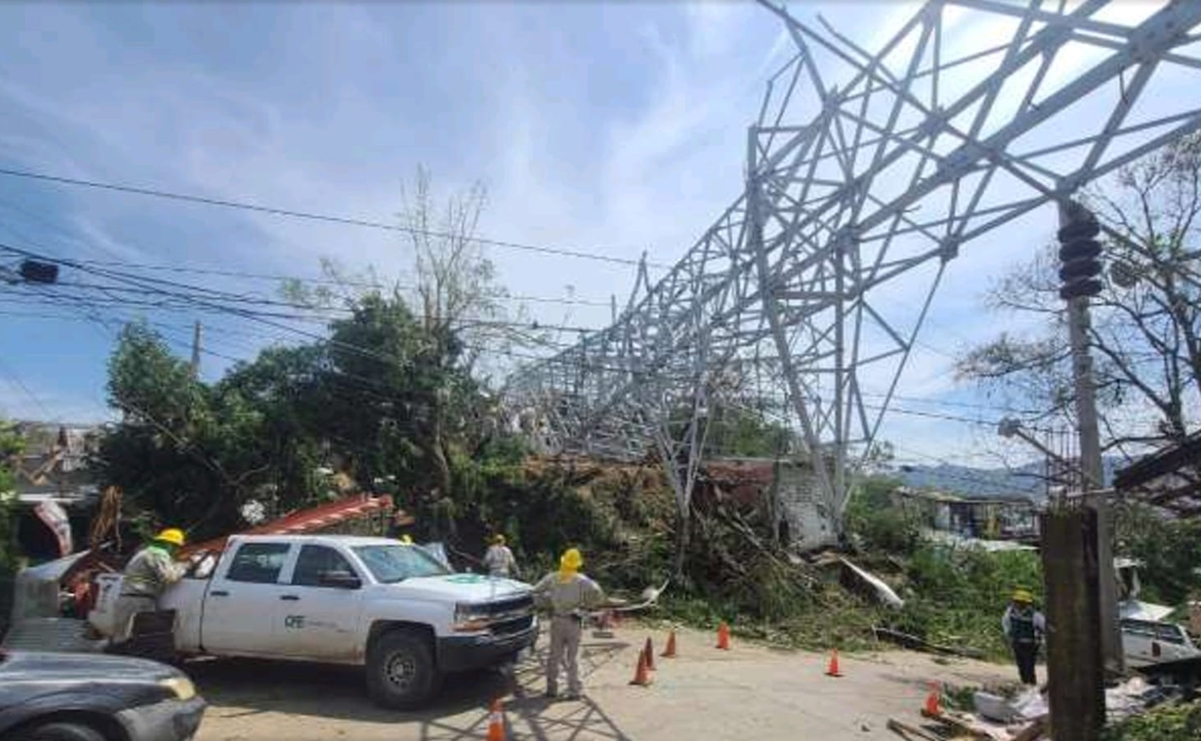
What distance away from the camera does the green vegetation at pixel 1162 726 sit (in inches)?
315

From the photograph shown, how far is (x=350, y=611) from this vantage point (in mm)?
11328

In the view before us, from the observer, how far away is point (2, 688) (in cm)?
690

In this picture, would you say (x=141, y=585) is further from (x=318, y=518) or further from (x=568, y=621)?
(x=568, y=621)

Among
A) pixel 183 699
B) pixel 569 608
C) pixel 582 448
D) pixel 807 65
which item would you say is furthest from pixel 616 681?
pixel 582 448

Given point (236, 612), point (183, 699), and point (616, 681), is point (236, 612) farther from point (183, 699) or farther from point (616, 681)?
point (616, 681)

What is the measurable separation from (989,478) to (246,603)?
3229 cm

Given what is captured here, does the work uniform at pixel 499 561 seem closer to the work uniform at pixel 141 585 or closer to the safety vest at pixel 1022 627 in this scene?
the work uniform at pixel 141 585

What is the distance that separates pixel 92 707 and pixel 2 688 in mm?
616

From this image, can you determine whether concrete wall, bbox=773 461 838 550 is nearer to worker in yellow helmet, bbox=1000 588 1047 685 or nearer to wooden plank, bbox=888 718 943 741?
worker in yellow helmet, bbox=1000 588 1047 685

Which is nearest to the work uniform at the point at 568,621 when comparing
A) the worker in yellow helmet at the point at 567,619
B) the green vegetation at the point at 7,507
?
the worker in yellow helmet at the point at 567,619

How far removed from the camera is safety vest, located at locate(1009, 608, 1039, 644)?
51.0 feet

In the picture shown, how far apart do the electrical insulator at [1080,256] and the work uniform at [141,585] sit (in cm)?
1093

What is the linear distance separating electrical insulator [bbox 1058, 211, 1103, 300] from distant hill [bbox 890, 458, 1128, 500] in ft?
11.2

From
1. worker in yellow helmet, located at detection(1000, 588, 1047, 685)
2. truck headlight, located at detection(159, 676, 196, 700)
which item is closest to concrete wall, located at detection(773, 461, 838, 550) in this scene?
worker in yellow helmet, located at detection(1000, 588, 1047, 685)
